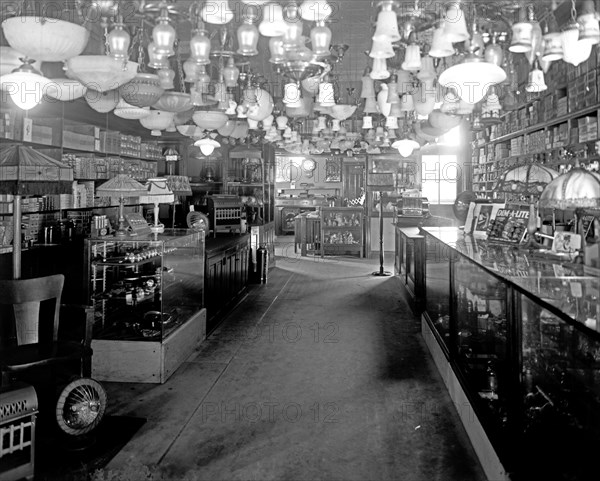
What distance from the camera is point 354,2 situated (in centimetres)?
503

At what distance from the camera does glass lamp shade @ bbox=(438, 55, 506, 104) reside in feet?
9.37

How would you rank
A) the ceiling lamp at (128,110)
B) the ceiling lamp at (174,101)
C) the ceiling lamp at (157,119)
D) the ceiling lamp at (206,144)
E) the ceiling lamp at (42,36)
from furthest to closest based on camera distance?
the ceiling lamp at (206,144), the ceiling lamp at (157,119), the ceiling lamp at (128,110), the ceiling lamp at (174,101), the ceiling lamp at (42,36)

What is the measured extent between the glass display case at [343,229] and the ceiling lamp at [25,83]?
858cm

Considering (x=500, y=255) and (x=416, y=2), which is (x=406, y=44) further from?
(x=500, y=255)

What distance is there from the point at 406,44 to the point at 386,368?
8.63ft

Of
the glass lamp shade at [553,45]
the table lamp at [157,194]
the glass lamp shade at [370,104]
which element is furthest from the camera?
the glass lamp shade at [370,104]

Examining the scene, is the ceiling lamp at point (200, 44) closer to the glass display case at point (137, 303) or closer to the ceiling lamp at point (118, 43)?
the ceiling lamp at point (118, 43)

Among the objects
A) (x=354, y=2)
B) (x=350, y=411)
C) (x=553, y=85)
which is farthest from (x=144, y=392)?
(x=553, y=85)

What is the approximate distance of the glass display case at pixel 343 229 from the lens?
11.7m

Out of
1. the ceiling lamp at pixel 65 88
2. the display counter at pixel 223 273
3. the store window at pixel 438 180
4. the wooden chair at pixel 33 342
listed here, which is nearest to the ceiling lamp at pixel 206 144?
the display counter at pixel 223 273

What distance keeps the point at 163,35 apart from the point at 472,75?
176cm

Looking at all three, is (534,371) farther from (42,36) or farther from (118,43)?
(42,36)

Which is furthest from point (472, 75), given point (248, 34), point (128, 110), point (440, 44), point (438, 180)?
point (438, 180)

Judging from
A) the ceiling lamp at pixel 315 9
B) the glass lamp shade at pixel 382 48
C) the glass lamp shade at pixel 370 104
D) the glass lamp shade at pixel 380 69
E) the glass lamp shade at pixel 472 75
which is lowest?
the glass lamp shade at pixel 472 75
